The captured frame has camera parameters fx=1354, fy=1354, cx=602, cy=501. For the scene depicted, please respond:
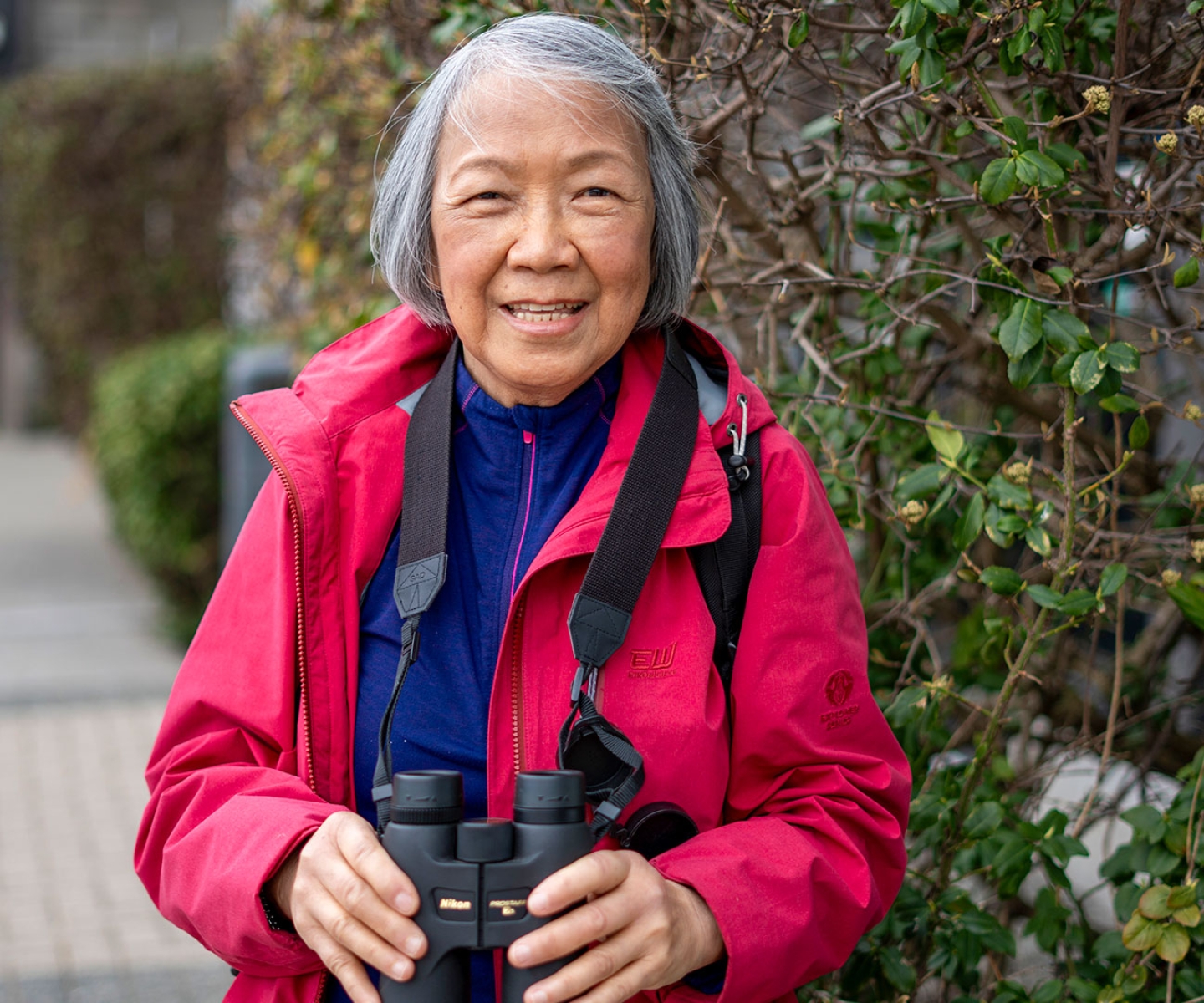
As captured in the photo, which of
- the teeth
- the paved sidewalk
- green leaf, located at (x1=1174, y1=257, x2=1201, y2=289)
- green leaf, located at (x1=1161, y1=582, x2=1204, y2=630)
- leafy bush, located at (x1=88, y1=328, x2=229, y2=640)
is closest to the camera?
the teeth

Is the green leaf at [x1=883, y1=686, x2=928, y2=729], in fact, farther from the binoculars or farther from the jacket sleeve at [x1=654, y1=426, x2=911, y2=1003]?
the binoculars

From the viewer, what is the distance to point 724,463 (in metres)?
1.88

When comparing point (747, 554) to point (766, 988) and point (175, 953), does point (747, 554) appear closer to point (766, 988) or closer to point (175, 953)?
point (766, 988)

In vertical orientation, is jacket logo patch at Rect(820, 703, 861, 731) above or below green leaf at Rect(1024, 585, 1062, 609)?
below

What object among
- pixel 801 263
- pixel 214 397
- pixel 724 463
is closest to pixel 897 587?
pixel 801 263

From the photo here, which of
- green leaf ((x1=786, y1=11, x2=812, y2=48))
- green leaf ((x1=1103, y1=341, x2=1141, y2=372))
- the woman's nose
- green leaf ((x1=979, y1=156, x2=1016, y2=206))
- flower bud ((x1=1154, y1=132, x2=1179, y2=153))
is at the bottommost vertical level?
green leaf ((x1=1103, y1=341, x2=1141, y2=372))

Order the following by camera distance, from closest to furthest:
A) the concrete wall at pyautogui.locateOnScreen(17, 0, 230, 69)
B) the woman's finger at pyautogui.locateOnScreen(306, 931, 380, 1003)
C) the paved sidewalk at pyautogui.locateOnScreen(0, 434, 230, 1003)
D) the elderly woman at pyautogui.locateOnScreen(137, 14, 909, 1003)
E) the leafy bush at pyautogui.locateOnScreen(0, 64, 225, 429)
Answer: the woman's finger at pyautogui.locateOnScreen(306, 931, 380, 1003)
the elderly woman at pyautogui.locateOnScreen(137, 14, 909, 1003)
the paved sidewalk at pyautogui.locateOnScreen(0, 434, 230, 1003)
the leafy bush at pyautogui.locateOnScreen(0, 64, 225, 429)
the concrete wall at pyautogui.locateOnScreen(17, 0, 230, 69)

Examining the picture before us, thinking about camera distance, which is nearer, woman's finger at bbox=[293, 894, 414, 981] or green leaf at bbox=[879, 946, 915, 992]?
woman's finger at bbox=[293, 894, 414, 981]

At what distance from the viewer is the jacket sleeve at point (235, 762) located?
5.63 ft

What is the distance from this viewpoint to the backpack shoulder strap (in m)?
1.81

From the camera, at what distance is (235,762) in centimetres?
183

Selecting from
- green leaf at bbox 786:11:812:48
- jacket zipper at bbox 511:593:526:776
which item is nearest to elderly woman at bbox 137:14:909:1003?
jacket zipper at bbox 511:593:526:776

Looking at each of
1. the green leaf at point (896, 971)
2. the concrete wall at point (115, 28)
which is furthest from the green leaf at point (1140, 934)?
the concrete wall at point (115, 28)

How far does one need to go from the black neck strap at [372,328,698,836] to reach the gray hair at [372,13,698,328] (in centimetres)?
17
